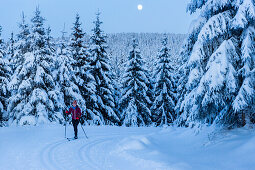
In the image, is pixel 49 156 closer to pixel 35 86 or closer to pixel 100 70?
pixel 35 86

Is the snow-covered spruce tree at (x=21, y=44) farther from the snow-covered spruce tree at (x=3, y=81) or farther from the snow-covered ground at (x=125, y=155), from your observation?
the snow-covered ground at (x=125, y=155)

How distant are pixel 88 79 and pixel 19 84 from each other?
22.0ft

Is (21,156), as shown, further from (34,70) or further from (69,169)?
(34,70)

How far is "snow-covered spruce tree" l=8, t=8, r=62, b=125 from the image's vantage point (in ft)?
61.5

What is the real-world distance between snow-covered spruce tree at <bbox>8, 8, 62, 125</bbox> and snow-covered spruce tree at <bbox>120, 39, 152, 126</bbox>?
8.98 meters

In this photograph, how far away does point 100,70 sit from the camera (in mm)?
24094

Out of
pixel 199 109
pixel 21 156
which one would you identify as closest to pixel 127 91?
pixel 199 109

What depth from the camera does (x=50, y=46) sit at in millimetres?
21000

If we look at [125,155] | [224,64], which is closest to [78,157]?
[125,155]

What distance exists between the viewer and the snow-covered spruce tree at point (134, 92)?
85.9 ft

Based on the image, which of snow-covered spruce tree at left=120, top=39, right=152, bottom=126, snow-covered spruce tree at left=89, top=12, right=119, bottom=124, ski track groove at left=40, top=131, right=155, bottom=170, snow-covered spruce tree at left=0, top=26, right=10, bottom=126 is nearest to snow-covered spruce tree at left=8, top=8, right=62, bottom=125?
snow-covered spruce tree at left=0, top=26, right=10, bottom=126

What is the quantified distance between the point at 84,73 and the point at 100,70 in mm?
2033

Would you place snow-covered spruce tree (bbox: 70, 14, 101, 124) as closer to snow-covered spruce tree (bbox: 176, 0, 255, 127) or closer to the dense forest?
the dense forest

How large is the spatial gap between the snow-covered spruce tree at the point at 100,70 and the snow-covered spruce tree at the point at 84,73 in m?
0.64
